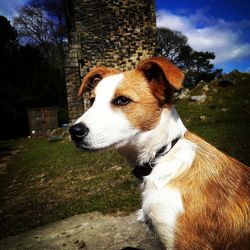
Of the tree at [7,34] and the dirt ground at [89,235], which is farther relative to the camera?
the tree at [7,34]

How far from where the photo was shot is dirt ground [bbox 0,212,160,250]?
4.55 metres

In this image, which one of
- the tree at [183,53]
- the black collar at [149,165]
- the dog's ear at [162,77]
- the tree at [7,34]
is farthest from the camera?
the tree at [183,53]

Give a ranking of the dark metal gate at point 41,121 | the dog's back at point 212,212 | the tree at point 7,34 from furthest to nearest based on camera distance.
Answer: the tree at point 7,34, the dark metal gate at point 41,121, the dog's back at point 212,212

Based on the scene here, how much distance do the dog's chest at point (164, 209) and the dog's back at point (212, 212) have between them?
5cm

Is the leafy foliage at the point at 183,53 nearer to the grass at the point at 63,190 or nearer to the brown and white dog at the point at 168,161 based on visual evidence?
the grass at the point at 63,190

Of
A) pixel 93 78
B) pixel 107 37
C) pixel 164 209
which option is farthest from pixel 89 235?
pixel 107 37

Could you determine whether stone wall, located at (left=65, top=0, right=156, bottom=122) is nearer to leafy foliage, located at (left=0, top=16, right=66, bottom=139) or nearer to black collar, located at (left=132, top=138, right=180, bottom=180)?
leafy foliage, located at (left=0, top=16, right=66, bottom=139)

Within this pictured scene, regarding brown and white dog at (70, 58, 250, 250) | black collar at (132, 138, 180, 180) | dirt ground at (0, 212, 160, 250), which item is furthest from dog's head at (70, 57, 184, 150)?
dirt ground at (0, 212, 160, 250)

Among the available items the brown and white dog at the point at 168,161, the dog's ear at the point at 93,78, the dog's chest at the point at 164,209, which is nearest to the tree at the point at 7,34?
the dog's ear at the point at 93,78

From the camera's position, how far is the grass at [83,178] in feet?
23.4

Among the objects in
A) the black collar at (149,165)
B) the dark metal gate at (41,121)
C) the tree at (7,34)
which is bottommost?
the dark metal gate at (41,121)

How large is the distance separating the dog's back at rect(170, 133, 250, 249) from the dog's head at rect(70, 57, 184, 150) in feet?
2.07

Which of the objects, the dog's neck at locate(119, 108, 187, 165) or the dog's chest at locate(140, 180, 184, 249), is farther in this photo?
the dog's neck at locate(119, 108, 187, 165)

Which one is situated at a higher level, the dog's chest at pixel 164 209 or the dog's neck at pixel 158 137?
the dog's neck at pixel 158 137
